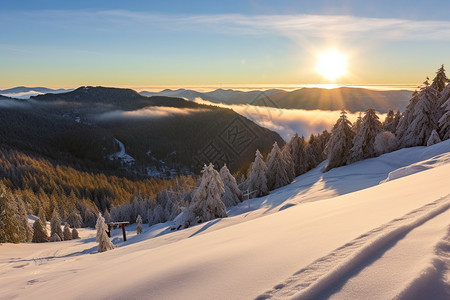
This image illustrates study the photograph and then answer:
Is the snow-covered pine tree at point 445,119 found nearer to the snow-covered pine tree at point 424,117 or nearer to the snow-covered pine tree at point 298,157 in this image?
the snow-covered pine tree at point 424,117

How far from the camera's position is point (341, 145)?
3319 centimetres

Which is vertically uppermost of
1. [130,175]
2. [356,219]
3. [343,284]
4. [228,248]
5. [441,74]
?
[441,74]

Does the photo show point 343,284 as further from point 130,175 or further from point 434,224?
point 130,175

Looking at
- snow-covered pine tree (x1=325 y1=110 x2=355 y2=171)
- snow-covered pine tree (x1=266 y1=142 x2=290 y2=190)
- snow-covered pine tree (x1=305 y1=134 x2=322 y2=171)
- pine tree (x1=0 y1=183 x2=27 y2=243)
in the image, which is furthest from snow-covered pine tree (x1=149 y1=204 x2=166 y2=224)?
snow-covered pine tree (x1=325 y1=110 x2=355 y2=171)

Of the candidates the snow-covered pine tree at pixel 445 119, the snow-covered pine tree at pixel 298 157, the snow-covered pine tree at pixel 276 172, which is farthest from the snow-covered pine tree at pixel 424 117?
the snow-covered pine tree at pixel 298 157

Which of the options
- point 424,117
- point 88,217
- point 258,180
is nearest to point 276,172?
point 258,180

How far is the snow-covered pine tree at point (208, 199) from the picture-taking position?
24.6 metres

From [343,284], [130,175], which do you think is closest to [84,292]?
[343,284]

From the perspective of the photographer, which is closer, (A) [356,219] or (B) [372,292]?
(B) [372,292]

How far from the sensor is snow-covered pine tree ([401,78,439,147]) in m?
28.1

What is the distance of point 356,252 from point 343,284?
570 millimetres

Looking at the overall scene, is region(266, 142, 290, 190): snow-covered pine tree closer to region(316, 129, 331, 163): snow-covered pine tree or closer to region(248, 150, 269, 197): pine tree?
region(248, 150, 269, 197): pine tree

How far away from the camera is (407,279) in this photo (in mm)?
2174

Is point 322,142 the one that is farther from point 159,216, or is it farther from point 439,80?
point 159,216
